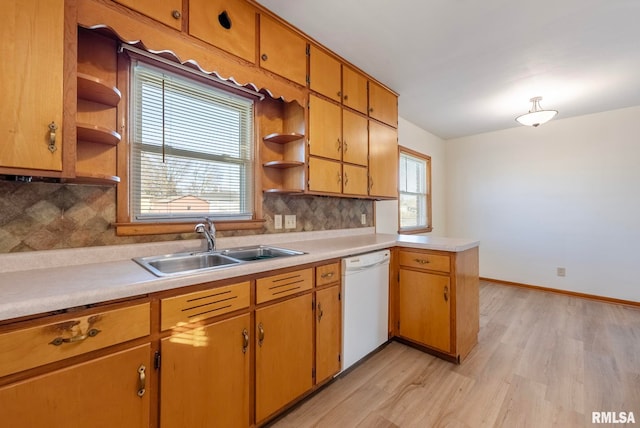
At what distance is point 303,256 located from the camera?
1.67m

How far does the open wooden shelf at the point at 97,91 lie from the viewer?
1.22 metres

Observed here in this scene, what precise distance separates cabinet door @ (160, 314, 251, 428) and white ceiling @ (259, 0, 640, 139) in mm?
2018

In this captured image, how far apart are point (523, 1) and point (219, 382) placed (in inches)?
112

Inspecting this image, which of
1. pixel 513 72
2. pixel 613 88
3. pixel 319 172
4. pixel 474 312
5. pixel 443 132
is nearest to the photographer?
pixel 319 172

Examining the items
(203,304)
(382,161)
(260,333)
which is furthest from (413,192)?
(203,304)

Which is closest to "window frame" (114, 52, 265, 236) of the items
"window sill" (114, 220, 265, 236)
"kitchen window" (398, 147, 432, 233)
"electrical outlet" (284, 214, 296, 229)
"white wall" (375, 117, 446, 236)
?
"window sill" (114, 220, 265, 236)

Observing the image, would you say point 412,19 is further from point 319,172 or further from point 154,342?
point 154,342

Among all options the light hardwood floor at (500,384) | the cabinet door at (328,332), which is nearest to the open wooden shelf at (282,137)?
the cabinet door at (328,332)

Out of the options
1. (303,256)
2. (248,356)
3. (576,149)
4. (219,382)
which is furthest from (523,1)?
(576,149)

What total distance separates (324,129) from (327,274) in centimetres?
121

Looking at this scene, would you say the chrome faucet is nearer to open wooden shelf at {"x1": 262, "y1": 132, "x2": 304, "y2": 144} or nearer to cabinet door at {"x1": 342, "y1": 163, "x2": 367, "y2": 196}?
open wooden shelf at {"x1": 262, "y1": 132, "x2": 304, "y2": 144}

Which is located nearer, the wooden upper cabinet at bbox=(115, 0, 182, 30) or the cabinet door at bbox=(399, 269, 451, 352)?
the wooden upper cabinet at bbox=(115, 0, 182, 30)

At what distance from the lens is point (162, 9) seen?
139cm

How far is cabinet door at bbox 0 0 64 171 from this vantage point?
3.24ft
